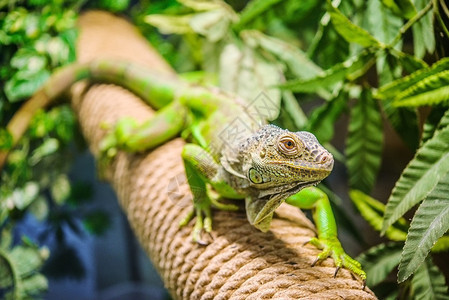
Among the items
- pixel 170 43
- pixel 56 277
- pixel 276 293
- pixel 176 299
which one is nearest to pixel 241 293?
pixel 276 293

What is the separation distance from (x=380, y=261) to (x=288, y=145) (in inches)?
21.6

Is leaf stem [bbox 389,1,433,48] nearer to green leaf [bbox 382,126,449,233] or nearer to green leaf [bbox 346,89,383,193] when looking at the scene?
green leaf [bbox 346,89,383,193]

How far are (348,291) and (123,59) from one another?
1596 mm

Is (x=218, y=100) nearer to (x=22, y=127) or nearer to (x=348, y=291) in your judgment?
(x=348, y=291)

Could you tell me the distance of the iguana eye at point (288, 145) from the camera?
0.97 meters

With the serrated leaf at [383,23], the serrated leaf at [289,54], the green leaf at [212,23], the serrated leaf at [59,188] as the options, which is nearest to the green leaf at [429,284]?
the serrated leaf at [383,23]

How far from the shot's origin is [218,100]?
62.3 inches

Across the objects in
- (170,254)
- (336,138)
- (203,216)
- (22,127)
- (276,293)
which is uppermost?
(276,293)

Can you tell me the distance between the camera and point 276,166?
1021 millimetres

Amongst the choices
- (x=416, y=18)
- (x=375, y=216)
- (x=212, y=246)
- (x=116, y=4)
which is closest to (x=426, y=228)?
(x=375, y=216)

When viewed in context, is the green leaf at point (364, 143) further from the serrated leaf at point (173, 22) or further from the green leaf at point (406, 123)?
the serrated leaf at point (173, 22)

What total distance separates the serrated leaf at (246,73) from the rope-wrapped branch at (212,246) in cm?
35

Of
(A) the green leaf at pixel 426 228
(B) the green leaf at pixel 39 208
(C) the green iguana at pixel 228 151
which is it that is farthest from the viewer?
(B) the green leaf at pixel 39 208

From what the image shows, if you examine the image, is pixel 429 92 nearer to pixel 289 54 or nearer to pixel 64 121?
pixel 289 54
